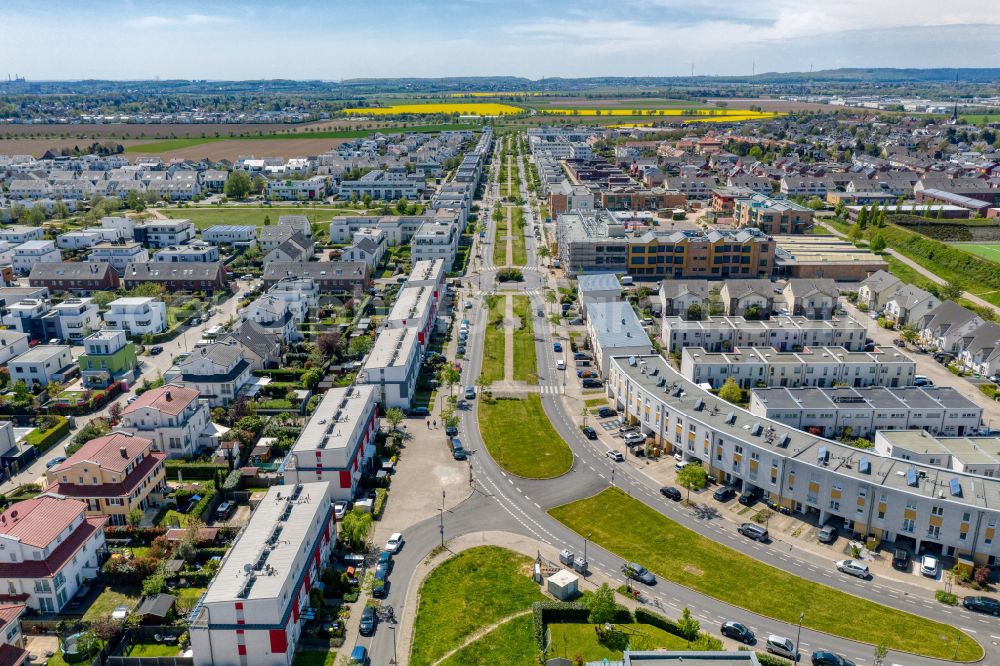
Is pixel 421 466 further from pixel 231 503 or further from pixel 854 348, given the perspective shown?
pixel 854 348

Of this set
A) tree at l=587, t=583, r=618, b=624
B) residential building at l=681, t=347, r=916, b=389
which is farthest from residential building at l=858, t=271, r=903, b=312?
tree at l=587, t=583, r=618, b=624

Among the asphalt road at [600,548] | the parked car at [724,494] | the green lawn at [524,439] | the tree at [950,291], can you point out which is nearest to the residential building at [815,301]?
the tree at [950,291]

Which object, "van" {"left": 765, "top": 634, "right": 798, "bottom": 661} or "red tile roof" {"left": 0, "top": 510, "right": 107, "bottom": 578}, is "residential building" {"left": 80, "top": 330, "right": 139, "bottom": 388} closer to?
"red tile roof" {"left": 0, "top": 510, "right": 107, "bottom": 578}

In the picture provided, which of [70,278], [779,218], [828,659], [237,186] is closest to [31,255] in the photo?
[70,278]

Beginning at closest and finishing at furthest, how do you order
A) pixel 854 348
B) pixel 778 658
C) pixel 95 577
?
1. pixel 778 658
2. pixel 95 577
3. pixel 854 348

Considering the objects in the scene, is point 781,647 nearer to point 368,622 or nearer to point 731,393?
point 368,622

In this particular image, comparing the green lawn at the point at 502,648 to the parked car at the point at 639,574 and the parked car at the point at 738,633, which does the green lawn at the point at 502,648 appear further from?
the parked car at the point at 738,633

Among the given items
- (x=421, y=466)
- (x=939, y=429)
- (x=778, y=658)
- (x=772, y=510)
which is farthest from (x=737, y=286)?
(x=778, y=658)

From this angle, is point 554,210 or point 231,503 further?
point 554,210
